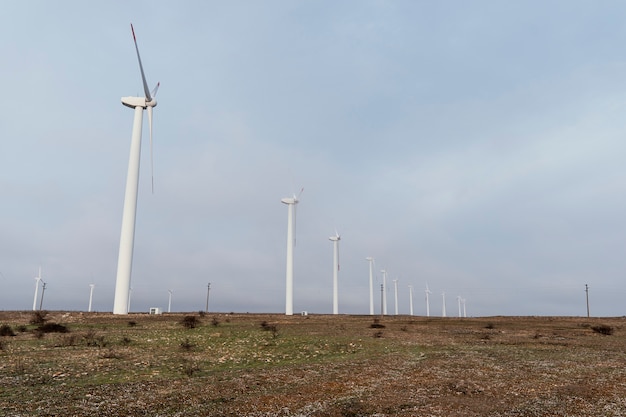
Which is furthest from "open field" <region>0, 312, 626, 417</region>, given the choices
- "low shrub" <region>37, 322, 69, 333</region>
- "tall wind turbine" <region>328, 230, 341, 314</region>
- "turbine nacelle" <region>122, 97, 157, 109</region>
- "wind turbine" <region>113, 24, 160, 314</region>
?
"tall wind turbine" <region>328, 230, 341, 314</region>

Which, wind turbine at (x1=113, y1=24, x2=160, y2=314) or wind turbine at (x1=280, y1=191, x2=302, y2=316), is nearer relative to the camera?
wind turbine at (x1=113, y1=24, x2=160, y2=314)

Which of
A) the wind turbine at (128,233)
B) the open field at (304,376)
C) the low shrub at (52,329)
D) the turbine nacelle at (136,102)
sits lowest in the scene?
the open field at (304,376)

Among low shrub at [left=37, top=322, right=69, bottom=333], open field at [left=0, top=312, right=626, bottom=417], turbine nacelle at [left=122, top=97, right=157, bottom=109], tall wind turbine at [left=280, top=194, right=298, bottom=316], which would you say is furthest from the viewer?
tall wind turbine at [left=280, top=194, right=298, bottom=316]

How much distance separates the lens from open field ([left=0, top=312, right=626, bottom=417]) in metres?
15.9

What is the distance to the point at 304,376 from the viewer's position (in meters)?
21.8

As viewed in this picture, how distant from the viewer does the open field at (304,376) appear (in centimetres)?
1588

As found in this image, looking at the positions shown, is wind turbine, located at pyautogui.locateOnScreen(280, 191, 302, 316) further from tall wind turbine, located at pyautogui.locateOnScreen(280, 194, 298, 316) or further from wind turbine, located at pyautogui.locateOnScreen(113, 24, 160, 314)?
wind turbine, located at pyautogui.locateOnScreen(113, 24, 160, 314)

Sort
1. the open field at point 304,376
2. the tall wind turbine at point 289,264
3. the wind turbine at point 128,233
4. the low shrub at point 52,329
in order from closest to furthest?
the open field at point 304,376
the low shrub at point 52,329
the wind turbine at point 128,233
the tall wind turbine at point 289,264

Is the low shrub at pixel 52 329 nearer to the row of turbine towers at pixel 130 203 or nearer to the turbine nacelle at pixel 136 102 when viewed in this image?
the row of turbine towers at pixel 130 203

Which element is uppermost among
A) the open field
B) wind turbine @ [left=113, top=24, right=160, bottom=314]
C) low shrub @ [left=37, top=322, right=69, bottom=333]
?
wind turbine @ [left=113, top=24, right=160, bottom=314]

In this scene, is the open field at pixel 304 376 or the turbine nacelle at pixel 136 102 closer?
the open field at pixel 304 376

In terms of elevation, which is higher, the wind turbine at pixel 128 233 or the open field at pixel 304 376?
the wind turbine at pixel 128 233

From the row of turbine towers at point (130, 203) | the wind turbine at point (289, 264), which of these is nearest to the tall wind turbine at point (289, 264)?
the wind turbine at point (289, 264)

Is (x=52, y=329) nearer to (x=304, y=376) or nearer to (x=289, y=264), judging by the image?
(x=304, y=376)
